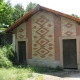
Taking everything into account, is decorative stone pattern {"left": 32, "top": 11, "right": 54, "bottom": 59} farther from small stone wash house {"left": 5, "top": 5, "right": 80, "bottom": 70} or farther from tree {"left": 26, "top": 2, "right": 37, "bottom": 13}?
tree {"left": 26, "top": 2, "right": 37, "bottom": 13}

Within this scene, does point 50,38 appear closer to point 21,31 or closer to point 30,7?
point 21,31

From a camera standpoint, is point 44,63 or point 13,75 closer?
point 13,75

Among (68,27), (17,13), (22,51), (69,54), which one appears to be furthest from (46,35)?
(17,13)

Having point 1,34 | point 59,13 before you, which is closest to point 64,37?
point 59,13

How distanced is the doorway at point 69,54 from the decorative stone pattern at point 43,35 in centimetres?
102

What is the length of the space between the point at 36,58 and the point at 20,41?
2179 millimetres

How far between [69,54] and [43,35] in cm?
255

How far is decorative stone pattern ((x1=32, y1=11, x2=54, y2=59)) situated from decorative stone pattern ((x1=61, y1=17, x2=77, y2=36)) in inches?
35.8

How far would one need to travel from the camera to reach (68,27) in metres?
15.0

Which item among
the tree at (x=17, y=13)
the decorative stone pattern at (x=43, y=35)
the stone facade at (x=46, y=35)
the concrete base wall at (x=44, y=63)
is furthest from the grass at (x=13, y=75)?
the tree at (x=17, y=13)

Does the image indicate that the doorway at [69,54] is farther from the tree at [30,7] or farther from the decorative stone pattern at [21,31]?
the tree at [30,7]

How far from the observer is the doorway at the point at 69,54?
50.2 feet

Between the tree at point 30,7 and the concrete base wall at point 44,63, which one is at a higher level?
the tree at point 30,7

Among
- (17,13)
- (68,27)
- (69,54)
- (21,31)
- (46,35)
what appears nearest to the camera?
(68,27)
